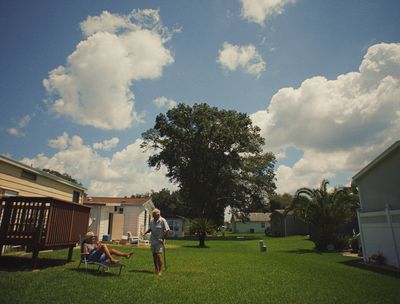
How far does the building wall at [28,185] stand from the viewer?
11625mm

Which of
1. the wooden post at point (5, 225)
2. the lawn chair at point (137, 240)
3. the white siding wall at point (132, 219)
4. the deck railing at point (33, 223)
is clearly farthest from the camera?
the white siding wall at point (132, 219)

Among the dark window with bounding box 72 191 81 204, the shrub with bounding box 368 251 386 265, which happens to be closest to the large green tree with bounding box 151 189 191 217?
the dark window with bounding box 72 191 81 204

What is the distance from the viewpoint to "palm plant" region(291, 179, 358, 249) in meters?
19.2

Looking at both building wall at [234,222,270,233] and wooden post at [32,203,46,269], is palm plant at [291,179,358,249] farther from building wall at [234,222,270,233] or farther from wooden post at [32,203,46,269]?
building wall at [234,222,270,233]

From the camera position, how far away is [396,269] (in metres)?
10.2

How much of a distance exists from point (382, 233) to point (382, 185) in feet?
6.73

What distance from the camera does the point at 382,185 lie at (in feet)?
39.3

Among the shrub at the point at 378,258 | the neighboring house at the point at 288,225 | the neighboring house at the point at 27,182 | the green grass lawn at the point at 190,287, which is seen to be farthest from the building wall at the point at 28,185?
the neighboring house at the point at 288,225

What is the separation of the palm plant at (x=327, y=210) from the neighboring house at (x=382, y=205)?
246 inches

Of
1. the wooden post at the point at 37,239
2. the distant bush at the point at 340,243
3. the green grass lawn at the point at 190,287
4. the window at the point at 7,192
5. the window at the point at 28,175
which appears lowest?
the green grass lawn at the point at 190,287

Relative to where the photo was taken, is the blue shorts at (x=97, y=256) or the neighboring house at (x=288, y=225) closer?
the blue shorts at (x=97, y=256)

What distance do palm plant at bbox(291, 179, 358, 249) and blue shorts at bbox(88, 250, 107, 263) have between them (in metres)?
16.0

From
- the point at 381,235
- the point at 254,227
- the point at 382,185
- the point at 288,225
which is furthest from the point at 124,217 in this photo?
the point at 254,227

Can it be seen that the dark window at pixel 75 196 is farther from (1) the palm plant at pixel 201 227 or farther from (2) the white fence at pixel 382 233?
(2) the white fence at pixel 382 233
